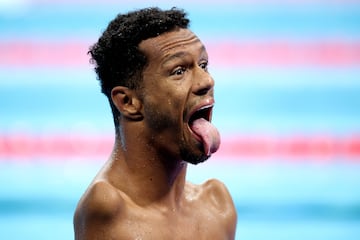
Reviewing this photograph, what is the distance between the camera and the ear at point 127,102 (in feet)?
8.36

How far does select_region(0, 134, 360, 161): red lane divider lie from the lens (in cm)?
666

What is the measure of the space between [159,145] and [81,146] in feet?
14.0

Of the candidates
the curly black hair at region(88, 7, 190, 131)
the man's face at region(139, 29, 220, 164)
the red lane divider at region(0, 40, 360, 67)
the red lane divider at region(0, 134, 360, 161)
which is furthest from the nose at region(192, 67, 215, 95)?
the red lane divider at region(0, 40, 360, 67)

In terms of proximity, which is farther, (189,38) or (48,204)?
(48,204)

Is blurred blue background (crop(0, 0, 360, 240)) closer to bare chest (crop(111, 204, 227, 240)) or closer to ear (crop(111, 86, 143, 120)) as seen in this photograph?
bare chest (crop(111, 204, 227, 240))

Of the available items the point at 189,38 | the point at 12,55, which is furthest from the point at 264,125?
the point at 189,38

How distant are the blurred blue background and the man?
3.05 m

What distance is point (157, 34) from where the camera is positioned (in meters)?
2.54

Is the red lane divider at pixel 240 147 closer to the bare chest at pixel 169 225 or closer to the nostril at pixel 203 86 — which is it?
the bare chest at pixel 169 225

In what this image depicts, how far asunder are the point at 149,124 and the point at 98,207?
0.31 meters

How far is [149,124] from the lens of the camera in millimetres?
2537

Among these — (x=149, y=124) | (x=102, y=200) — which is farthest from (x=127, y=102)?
(x=102, y=200)

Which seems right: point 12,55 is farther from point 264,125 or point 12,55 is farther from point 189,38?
point 189,38

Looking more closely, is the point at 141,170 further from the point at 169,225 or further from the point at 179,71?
the point at 179,71
